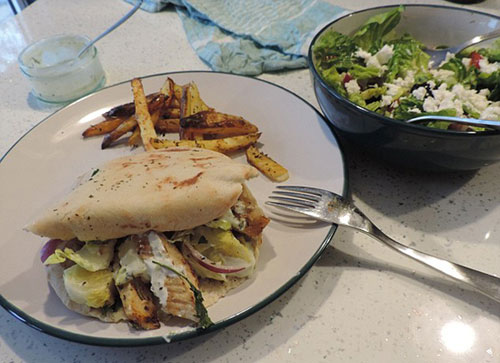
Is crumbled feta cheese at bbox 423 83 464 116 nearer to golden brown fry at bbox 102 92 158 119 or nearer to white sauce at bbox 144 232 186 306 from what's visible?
white sauce at bbox 144 232 186 306

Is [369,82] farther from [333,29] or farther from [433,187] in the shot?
[433,187]

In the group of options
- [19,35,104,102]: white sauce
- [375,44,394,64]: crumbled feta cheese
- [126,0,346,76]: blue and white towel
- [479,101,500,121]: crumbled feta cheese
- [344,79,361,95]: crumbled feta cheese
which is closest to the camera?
[479,101,500,121]: crumbled feta cheese

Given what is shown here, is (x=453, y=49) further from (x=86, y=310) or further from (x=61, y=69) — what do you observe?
(x=61, y=69)

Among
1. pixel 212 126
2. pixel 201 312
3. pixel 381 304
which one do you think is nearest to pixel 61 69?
pixel 212 126

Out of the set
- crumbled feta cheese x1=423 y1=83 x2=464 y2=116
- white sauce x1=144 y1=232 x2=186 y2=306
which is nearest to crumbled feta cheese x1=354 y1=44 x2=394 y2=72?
crumbled feta cheese x1=423 y1=83 x2=464 y2=116

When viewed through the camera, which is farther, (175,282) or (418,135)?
(418,135)

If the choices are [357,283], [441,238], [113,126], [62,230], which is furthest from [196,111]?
[441,238]
